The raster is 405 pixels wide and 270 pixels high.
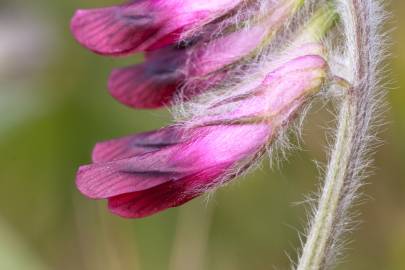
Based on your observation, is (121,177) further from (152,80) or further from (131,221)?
(131,221)

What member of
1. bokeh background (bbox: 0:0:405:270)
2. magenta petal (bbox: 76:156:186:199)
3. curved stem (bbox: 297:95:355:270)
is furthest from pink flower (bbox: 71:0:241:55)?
bokeh background (bbox: 0:0:405:270)

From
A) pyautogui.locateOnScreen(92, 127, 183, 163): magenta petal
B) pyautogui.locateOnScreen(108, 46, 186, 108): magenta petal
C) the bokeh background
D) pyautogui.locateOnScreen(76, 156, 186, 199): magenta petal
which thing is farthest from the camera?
the bokeh background

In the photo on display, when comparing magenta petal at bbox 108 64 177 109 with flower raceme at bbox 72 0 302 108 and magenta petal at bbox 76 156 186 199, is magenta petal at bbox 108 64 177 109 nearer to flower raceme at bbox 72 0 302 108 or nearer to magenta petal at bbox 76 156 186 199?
flower raceme at bbox 72 0 302 108

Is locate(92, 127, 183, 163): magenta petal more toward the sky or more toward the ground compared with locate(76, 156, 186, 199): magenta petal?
more toward the sky

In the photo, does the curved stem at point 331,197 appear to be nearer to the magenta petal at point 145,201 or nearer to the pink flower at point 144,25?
the magenta petal at point 145,201

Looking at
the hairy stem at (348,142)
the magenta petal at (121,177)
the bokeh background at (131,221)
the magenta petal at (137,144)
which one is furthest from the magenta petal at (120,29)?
the bokeh background at (131,221)

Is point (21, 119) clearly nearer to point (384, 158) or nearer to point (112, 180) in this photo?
point (384, 158)

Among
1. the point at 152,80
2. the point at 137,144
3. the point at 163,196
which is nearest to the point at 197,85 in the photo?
the point at 152,80
